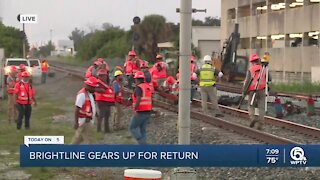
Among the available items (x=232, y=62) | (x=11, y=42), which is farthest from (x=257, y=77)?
(x=11, y=42)

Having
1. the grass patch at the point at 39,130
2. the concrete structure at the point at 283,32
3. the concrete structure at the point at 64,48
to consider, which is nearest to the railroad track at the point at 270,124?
the grass patch at the point at 39,130

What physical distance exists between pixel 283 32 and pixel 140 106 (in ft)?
144

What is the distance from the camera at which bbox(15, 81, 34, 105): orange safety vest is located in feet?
57.1

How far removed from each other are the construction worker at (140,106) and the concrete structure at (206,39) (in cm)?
7915

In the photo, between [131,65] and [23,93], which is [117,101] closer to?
[23,93]

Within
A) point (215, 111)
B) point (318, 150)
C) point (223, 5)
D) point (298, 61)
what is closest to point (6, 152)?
point (318, 150)

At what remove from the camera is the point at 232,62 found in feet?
131

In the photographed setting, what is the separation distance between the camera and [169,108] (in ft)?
75.6

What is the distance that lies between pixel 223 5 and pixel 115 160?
6502cm

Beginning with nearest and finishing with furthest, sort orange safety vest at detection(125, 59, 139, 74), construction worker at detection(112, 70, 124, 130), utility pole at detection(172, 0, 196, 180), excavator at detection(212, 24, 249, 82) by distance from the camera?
1. utility pole at detection(172, 0, 196, 180)
2. construction worker at detection(112, 70, 124, 130)
3. orange safety vest at detection(125, 59, 139, 74)
4. excavator at detection(212, 24, 249, 82)

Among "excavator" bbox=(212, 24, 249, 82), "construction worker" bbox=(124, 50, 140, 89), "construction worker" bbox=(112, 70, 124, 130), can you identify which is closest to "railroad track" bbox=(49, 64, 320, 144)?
"construction worker" bbox=(124, 50, 140, 89)

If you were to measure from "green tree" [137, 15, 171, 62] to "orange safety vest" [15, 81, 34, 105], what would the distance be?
221 ft

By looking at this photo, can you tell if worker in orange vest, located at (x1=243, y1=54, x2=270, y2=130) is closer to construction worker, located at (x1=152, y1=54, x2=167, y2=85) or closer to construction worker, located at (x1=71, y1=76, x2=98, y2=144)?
construction worker, located at (x1=71, y1=76, x2=98, y2=144)

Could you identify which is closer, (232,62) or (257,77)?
(257,77)
